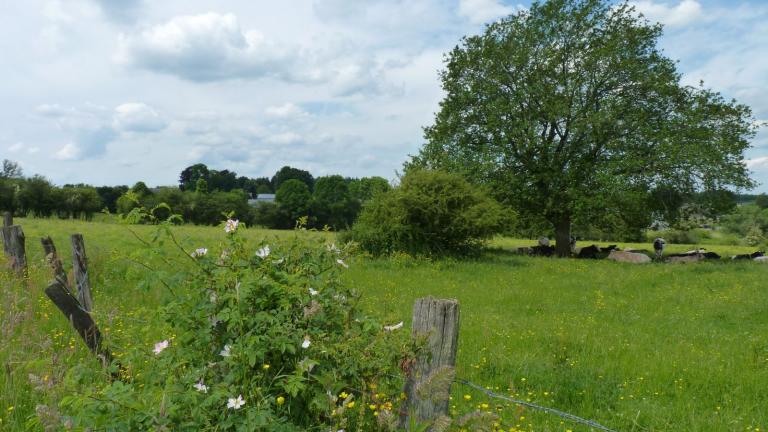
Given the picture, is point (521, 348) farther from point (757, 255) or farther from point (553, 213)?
point (757, 255)

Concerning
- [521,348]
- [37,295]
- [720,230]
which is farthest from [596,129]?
[720,230]

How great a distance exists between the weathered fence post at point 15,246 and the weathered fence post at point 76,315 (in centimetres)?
645

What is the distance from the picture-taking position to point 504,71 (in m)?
25.9

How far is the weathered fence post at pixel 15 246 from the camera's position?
33.8ft

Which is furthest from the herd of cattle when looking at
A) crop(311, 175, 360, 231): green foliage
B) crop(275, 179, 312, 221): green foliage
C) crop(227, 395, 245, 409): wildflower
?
crop(275, 179, 312, 221): green foliage

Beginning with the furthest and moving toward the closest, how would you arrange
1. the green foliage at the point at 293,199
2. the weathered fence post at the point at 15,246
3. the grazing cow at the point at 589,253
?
the green foliage at the point at 293,199
the grazing cow at the point at 589,253
the weathered fence post at the point at 15,246

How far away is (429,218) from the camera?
2141 cm

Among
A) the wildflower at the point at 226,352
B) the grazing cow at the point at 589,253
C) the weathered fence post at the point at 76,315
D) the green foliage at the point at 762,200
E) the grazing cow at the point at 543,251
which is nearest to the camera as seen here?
the wildflower at the point at 226,352

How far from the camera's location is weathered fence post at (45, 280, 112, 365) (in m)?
4.86

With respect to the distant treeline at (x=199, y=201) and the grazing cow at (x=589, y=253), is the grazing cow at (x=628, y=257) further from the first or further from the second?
the distant treeline at (x=199, y=201)

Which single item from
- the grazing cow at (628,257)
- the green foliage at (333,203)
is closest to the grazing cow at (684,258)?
the grazing cow at (628,257)

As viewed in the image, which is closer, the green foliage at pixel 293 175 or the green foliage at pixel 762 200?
the green foliage at pixel 762 200

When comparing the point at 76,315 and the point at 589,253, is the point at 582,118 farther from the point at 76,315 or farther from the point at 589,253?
the point at 76,315

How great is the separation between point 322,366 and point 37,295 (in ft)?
25.5
